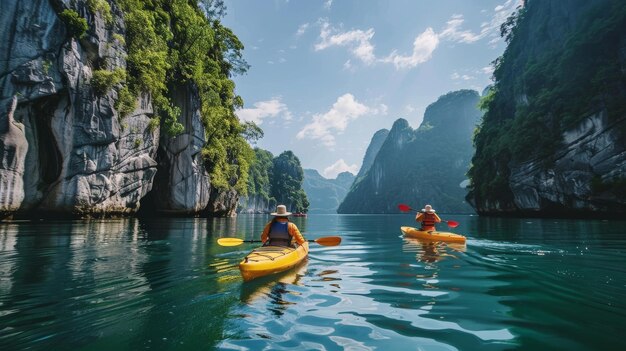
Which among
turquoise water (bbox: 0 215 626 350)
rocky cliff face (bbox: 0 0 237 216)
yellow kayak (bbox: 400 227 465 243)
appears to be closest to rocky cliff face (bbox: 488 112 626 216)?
yellow kayak (bbox: 400 227 465 243)

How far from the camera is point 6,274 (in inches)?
231

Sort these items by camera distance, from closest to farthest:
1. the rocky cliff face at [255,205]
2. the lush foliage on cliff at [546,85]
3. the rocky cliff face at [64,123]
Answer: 1. the rocky cliff face at [64,123]
2. the lush foliage on cliff at [546,85]
3. the rocky cliff face at [255,205]

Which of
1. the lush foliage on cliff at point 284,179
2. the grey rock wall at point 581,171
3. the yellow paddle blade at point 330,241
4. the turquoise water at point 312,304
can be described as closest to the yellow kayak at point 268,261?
the turquoise water at point 312,304

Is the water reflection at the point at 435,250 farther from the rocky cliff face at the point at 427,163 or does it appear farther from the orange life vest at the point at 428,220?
the rocky cliff face at the point at 427,163

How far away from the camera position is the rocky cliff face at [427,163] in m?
142

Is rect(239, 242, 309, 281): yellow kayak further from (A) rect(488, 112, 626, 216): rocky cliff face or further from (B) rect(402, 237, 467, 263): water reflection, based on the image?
(A) rect(488, 112, 626, 216): rocky cliff face

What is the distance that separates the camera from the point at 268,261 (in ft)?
19.9

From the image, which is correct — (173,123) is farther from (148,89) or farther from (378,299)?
(378,299)

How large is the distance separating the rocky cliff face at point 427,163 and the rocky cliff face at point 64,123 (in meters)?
123

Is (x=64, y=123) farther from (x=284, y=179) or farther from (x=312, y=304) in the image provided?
(x=284, y=179)

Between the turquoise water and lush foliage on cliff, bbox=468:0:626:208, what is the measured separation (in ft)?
99.4

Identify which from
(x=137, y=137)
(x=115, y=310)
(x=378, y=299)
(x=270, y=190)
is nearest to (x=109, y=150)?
(x=137, y=137)

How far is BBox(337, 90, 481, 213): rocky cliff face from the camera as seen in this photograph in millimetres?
141625

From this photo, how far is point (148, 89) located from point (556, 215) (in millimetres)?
42999
